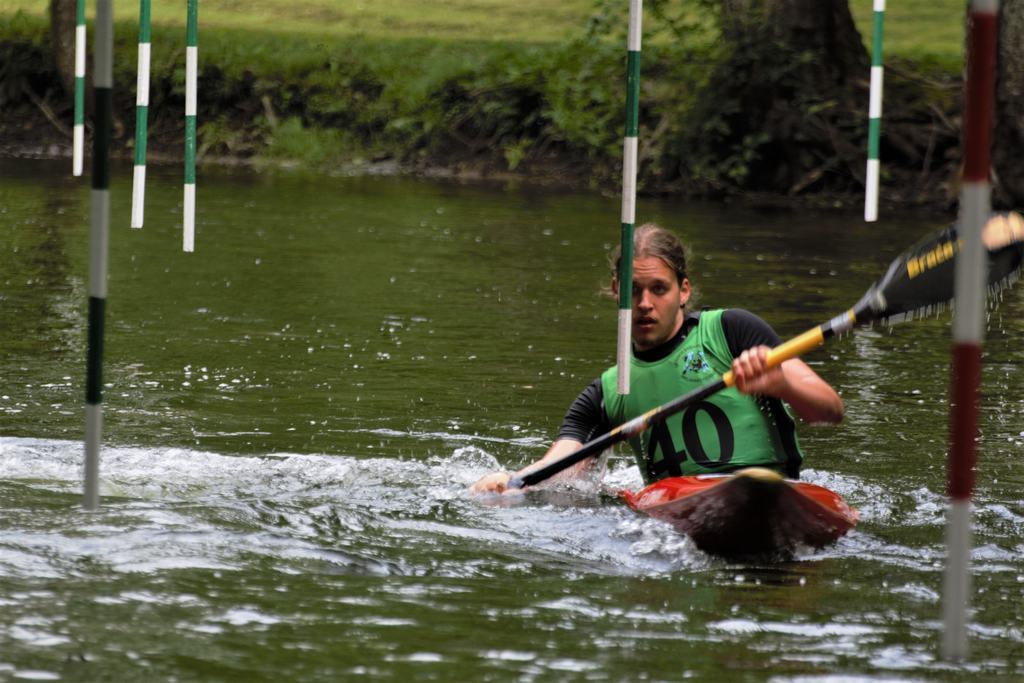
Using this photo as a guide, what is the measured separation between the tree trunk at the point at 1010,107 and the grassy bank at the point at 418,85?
3.79 meters

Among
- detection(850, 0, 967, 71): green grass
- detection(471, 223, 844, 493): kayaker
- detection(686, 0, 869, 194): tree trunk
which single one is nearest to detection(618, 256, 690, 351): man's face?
detection(471, 223, 844, 493): kayaker

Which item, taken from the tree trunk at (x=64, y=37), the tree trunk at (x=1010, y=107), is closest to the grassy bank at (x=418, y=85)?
the tree trunk at (x=64, y=37)

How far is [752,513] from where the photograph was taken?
5191mm

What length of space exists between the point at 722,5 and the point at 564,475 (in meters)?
15.2

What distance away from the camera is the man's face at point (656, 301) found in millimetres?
5902

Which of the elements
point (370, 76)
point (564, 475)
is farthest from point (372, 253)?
point (370, 76)

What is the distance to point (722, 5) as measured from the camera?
68.3 ft

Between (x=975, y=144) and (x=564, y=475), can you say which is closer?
(x=975, y=144)

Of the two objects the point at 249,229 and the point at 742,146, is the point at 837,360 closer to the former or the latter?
the point at 249,229

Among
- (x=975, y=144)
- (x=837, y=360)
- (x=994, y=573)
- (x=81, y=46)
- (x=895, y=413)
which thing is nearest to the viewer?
(x=975, y=144)

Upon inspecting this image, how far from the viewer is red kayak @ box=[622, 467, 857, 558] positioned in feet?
16.8

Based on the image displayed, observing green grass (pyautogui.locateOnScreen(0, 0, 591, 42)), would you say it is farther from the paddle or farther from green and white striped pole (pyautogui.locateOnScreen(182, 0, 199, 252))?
the paddle

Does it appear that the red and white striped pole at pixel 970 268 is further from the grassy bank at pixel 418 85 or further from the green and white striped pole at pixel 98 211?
the grassy bank at pixel 418 85

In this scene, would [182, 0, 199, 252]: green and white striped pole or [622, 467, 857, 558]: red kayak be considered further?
Result: [182, 0, 199, 252]: green and white striped pole
